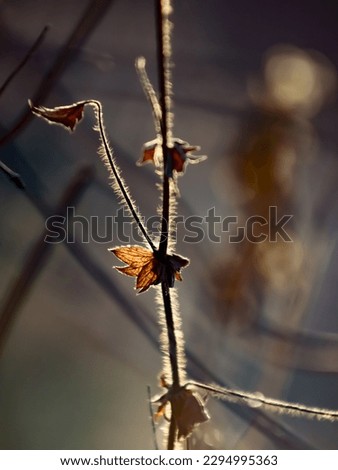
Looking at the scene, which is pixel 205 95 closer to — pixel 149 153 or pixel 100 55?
pixel 100 55

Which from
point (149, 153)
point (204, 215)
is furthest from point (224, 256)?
point (149, 153)

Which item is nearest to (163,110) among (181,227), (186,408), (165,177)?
(165,177)

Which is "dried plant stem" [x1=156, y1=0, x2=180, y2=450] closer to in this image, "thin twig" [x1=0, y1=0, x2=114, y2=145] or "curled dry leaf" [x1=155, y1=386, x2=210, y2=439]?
"curled dry leaf" [x1=155, y1=386, x2=210, y2=439]

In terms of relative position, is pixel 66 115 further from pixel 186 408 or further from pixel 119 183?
pixel 186 408

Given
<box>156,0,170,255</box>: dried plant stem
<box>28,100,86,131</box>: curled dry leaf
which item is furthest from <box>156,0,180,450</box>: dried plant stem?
<box>28,100,86,131</box>: curled dry leaf

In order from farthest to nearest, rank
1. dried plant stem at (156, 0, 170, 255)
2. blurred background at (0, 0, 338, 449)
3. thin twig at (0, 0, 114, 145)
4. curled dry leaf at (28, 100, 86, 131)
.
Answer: blurred background at (0, 0, 338, 449), thin twig at (0, 0, 114, 145), curled dry leaf at (28, 100, 86, 131), dried plant stem at (156, 0, 170, 255)

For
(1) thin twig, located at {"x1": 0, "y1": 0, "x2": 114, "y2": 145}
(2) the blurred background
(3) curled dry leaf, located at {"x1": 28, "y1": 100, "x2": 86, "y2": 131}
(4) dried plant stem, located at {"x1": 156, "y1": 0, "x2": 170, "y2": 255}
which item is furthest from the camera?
(2) the blurred background

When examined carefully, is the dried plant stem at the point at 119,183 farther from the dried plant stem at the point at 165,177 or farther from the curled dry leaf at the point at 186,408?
the curled dry leaf at the point at 186,408
